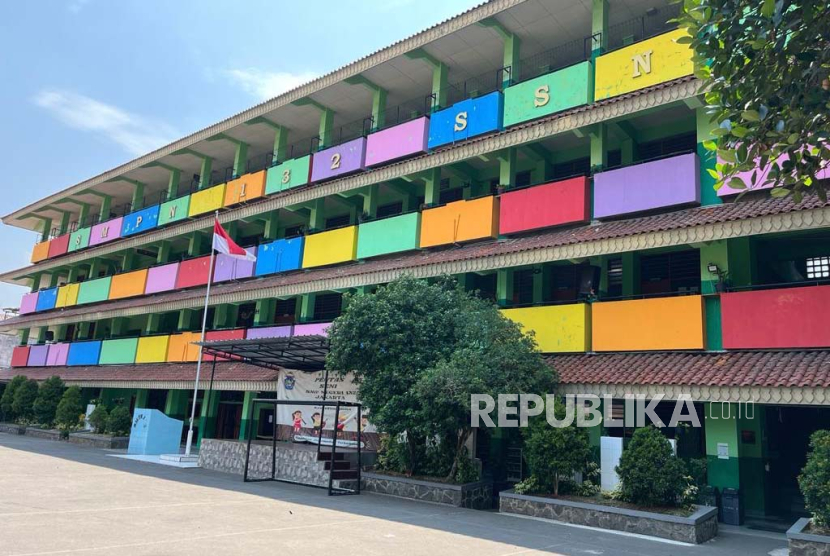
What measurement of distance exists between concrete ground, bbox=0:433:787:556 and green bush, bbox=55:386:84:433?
593 inches

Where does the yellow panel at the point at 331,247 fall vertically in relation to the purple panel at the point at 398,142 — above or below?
below

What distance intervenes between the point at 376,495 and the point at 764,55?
529 inches

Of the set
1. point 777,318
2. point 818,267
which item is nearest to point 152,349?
point 777,318

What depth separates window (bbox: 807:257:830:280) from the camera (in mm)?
16828

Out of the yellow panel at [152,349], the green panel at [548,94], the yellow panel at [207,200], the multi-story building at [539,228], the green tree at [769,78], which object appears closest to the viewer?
the green tree at [769,78]

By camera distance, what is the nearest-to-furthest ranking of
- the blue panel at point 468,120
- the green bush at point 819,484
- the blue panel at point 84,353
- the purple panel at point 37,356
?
the green bush at point 819,484
the blue panel at point 468,120
the blue panel at point 84,353
the purple panel at point 37,356

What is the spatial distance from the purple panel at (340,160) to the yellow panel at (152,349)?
12.0 meters

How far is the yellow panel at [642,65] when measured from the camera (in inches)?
678

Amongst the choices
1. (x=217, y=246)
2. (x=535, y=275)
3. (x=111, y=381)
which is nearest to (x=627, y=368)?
(x=535, y=275)

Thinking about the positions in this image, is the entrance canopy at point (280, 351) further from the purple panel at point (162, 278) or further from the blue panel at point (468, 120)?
the purple panel at point (162, 278)

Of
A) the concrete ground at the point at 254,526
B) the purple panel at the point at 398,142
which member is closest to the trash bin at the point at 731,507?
the concrete ground at the point at 254,526

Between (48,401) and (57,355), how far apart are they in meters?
5.69

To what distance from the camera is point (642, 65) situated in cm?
1798

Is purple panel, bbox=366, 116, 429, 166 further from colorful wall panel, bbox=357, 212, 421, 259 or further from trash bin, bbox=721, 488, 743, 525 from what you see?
trash bin, bbox=721, 488, 743, 525
